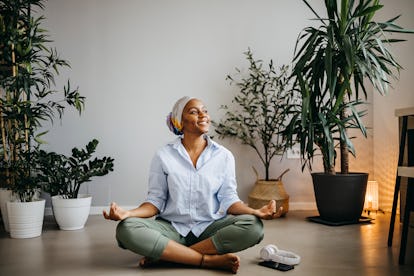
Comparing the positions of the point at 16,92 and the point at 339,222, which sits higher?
the point at 16,92

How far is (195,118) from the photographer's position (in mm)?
2172

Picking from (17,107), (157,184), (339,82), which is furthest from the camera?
(339,82)

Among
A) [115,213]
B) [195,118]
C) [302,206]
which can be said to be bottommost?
[302,206]

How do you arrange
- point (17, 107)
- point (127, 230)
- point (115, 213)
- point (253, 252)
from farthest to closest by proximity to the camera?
point (17, 107), point (253, 252), point (127, 230), point (115, 213)

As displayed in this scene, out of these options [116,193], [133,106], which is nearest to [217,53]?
[133,106]

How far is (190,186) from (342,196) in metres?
1.59

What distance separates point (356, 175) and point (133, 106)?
216cm

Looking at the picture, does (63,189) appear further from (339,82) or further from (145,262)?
(339,82)

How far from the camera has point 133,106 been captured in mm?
3844

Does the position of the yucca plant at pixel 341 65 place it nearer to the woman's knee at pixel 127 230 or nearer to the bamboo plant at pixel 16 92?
the woman's knee at pixel 127 230

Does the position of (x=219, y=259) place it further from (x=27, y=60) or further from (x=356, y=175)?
(x=27, y=60)

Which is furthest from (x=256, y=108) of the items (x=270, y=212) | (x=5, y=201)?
(x=5, y=201)

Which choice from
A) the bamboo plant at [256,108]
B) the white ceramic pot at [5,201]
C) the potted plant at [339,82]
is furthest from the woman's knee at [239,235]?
the white ceramic pot at [5,201]

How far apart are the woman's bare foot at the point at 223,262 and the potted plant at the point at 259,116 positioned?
159 cm
